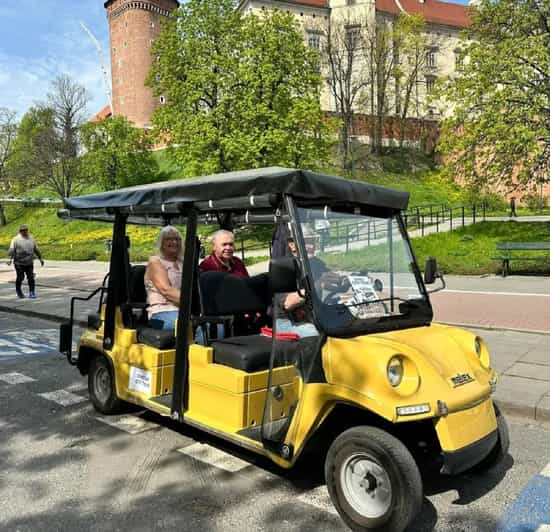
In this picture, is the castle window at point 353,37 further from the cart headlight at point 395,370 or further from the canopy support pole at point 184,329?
the cart headlight at point 395,370

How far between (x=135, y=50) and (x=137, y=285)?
2704 inches

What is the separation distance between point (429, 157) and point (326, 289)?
181ft

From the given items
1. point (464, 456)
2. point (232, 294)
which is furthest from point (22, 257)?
point (464, 456)

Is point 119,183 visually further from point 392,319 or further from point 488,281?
point 392,319

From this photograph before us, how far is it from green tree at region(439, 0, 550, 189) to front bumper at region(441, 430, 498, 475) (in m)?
16.5

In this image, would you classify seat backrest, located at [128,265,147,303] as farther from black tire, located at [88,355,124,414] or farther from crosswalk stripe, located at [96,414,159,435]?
crosswalk stripe, located at [96,414,159,435]

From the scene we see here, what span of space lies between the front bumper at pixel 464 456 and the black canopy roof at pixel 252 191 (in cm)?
176

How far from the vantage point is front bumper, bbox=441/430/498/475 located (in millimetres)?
3117

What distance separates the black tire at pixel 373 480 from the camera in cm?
307

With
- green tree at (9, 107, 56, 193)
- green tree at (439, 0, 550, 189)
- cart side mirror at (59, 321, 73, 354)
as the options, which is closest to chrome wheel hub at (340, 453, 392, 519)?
cart side mirror at (59, 321, 73, 354)

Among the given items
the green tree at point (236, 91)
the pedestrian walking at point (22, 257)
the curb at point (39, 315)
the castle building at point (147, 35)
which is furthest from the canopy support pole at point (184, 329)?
the castle building at point (147, 35)

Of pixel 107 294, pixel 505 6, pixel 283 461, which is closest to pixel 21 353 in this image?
pixel 107 294

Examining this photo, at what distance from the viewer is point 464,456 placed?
3178 mm

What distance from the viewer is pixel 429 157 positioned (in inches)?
2186
